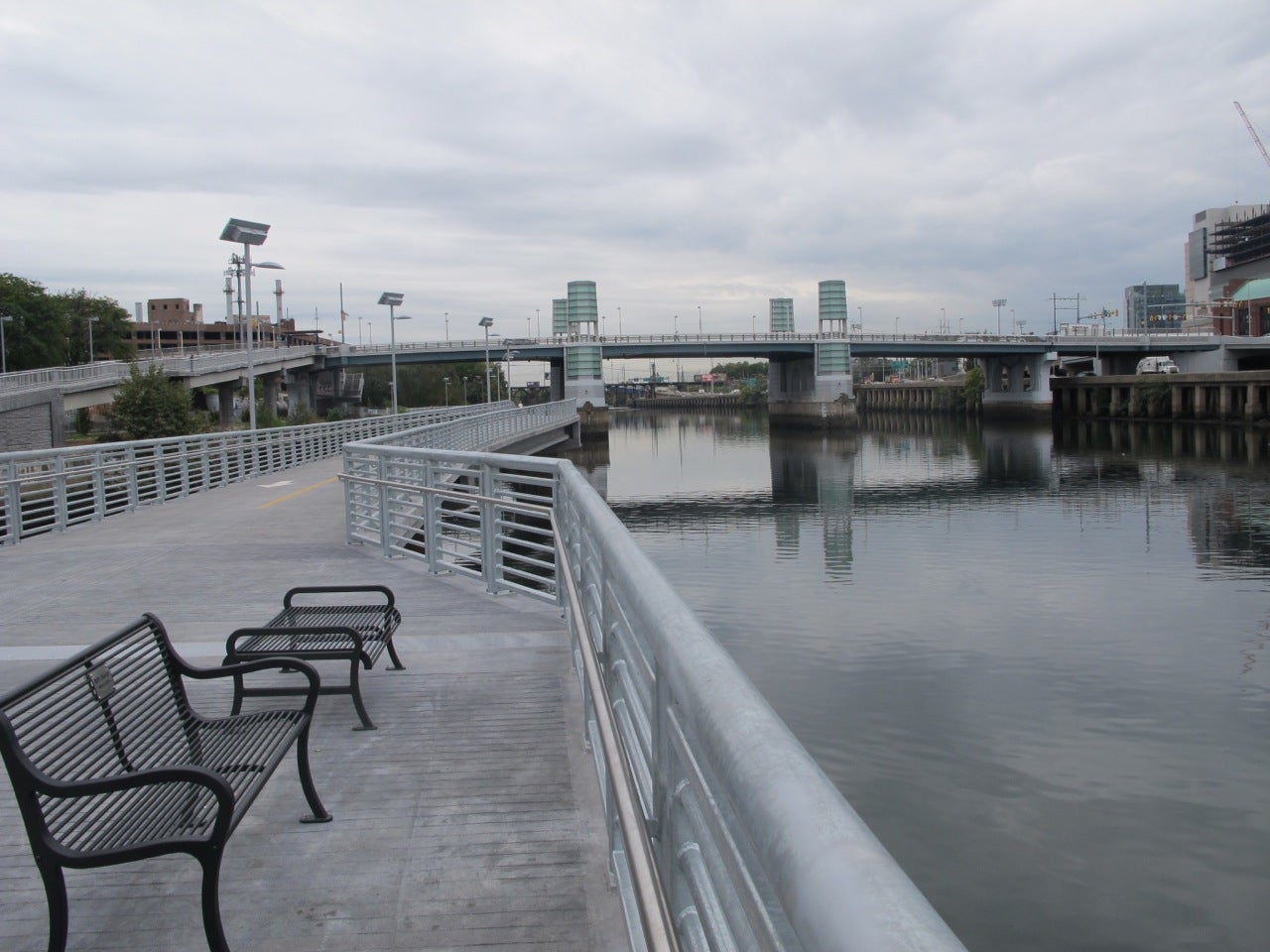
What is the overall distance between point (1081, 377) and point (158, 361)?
260 ft

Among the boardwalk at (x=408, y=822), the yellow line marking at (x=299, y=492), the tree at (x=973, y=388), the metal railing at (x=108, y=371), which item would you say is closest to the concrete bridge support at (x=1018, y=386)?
the tree at (x=973, y=388)

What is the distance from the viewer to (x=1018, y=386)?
10231 cm

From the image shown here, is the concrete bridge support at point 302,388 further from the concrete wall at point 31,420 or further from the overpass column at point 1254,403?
the overpass column at point 1254,403

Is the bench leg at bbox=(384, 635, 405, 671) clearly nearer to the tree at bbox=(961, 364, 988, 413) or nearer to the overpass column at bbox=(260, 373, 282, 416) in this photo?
the overpass column at bbox=(260, 373, 282, 416)

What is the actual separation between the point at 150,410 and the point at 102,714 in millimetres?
46270

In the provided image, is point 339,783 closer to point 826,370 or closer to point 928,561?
point 928,561

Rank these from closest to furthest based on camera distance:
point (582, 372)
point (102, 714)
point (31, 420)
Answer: point (102, 714) < point (31, 420) < point (582, 372)

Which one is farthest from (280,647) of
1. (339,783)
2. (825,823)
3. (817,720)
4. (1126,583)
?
(1126,583)

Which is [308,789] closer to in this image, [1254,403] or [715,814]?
[715,814]

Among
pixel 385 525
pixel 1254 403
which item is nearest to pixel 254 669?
pixel 385 525

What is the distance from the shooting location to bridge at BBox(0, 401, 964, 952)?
1510mm

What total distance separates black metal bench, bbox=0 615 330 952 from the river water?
242 inches

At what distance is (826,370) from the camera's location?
96.7 meters

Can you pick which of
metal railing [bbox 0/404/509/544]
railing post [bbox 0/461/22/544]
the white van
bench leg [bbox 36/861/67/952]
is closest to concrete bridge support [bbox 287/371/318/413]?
metal railing [bbox 0/404/509/544]
